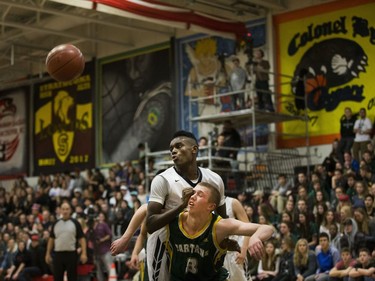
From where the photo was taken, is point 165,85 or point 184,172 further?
point 165,85

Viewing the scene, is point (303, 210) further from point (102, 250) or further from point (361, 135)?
point (102, 250)

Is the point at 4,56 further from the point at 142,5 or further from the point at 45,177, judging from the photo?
the point at 142,5

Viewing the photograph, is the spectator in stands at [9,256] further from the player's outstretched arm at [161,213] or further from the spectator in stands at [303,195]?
the player's outstretched arm at [161,213]

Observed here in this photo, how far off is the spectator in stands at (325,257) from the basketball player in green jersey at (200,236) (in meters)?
8.05

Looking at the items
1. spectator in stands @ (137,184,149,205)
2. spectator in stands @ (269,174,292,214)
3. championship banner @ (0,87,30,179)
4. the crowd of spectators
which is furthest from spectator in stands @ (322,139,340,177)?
championship banner @ (0,87,30,179)

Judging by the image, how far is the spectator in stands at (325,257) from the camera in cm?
1425

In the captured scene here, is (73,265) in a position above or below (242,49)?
below

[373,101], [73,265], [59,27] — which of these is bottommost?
[73,265]

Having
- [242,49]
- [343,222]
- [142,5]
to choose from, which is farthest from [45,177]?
[343,222]

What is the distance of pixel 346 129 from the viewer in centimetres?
1947

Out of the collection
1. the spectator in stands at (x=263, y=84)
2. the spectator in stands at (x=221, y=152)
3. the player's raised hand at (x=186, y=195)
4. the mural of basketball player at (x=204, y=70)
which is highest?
the mural of basketball player at (x=204, y=70)

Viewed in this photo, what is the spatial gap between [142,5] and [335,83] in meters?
5.82

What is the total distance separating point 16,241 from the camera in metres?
21.2

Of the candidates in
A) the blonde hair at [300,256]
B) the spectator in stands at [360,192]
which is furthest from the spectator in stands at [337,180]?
the blonde hair at [300,256]
